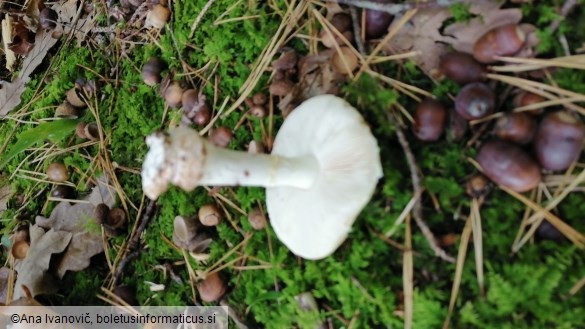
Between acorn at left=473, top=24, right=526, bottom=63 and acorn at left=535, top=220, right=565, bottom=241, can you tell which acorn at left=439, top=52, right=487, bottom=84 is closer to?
acorn at left=473, top=24, right=526, bottom=63

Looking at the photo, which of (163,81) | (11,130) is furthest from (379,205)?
(11,130)

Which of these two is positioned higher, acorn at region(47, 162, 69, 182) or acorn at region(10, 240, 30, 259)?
acorn at region(47, 162, 69, 182)

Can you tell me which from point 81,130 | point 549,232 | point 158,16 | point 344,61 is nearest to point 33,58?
point 81,130

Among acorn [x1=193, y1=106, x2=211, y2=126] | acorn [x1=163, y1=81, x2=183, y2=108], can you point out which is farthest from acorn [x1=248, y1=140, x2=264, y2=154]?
acorn [x1=163, y1=81, x2=183, y2=108]

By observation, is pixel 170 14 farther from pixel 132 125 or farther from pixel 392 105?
pixel 392 105

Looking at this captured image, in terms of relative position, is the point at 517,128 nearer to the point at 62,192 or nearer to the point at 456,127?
the point at 456,127

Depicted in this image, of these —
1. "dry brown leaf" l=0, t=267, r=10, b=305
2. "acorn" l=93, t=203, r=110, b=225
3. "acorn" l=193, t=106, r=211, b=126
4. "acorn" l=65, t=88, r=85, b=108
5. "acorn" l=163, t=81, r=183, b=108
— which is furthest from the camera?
"acorn" l=65, t=88, r=85, b=108

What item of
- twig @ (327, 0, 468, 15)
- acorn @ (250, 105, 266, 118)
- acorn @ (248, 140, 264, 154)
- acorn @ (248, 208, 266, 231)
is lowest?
acorn @ (248, 208, 266, 231)
